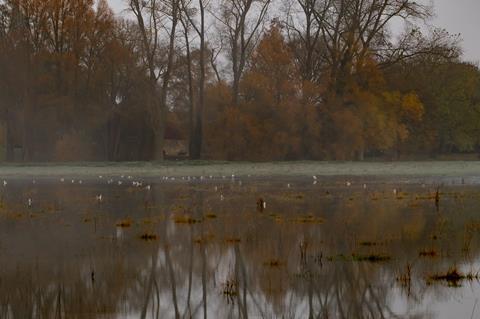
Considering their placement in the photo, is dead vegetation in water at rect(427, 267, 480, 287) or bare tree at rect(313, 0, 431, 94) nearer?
dead vegetation in water at rect(427, 267, 480, 287)

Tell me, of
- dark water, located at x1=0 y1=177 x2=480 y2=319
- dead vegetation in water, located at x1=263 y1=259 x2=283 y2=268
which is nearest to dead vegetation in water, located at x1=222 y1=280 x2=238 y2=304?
dark water, located at x1=0 y1=177 x2=480 y2=319

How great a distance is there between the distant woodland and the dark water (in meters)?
37.5

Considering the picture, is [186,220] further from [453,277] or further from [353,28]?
[353,28]

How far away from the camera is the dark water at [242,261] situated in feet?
26.3

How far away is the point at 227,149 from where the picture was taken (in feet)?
187

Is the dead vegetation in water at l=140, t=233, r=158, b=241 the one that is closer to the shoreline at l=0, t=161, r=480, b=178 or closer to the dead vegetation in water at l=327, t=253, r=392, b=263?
the dead vegetation in water at l=327, t=253, r=392, b=263

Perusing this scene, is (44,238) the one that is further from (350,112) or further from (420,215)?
(350,112)

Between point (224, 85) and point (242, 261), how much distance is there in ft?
171

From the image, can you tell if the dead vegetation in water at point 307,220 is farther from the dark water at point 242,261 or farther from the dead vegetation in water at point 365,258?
the dead vegetation in water at point 365,258

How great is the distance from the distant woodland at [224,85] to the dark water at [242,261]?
37.5 meters

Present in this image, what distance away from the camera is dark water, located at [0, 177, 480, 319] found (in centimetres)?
803

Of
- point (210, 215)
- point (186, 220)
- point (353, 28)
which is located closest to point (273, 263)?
point (186, 220)

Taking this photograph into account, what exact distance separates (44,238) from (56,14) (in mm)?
48239

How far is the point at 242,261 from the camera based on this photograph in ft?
34.9
